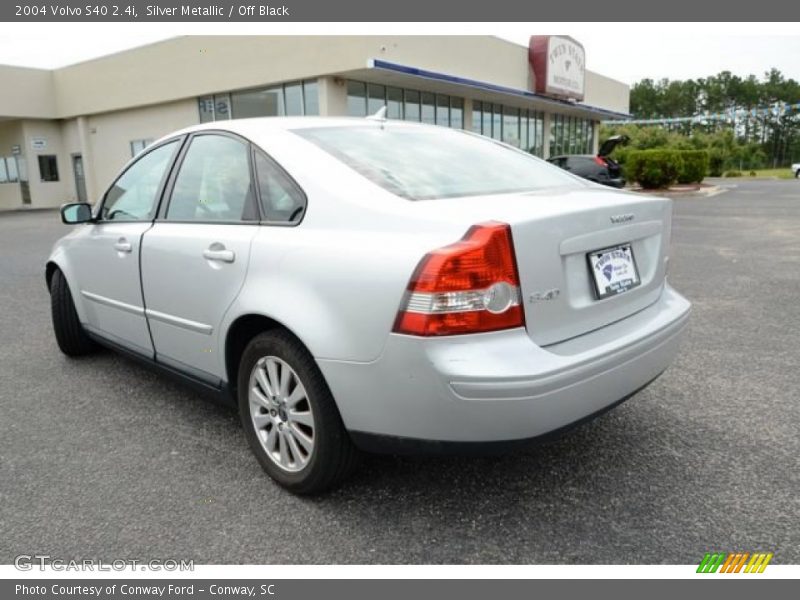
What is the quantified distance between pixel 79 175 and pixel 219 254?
28.5 meters

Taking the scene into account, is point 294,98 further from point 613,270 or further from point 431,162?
point 613,270

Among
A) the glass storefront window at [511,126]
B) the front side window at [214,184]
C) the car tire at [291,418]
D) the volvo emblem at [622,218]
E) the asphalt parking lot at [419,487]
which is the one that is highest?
the glass storefront window at [511,126]

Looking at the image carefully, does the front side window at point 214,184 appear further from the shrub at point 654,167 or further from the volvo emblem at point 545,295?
the shrub at point 654,167

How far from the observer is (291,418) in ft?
8.50

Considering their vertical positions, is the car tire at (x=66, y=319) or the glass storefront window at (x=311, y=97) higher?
the glass storefront window at (x=311, y=97)

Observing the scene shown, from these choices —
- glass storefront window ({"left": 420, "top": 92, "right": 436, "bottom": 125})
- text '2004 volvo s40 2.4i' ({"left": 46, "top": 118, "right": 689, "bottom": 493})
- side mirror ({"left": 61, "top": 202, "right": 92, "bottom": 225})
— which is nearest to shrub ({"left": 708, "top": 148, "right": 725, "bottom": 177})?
glass storefront window ({"left": 420, "top": 92, "right": 436, "bottom": 125})

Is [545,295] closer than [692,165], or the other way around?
[545,295]

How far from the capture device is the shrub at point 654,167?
22438 millimetres

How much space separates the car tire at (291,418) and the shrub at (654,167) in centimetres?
2234

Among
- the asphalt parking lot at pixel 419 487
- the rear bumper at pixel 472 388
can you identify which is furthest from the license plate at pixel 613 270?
the asphalt parking lot at pixel 419 487

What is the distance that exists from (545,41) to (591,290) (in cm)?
2350

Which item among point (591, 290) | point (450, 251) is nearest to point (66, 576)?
point (450, 251)

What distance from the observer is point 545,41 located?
23.4 meters

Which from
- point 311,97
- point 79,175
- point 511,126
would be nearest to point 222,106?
point 311,97
